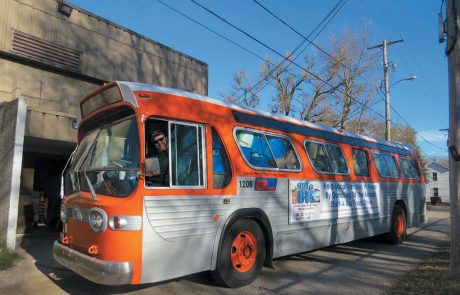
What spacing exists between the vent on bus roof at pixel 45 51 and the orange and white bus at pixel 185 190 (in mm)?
5841

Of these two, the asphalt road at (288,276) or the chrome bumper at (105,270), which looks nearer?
the chrome bumper at (105,270)

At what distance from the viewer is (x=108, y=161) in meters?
5.17

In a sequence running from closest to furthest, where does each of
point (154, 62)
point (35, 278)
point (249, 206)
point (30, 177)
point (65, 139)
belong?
point (249, 206)
point (35, 278)
point (65, 139)
point (30, 177)
point (154, 62)

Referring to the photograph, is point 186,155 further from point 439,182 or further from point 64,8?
point 439,182

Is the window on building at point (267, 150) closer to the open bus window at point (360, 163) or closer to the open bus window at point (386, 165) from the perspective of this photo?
the open bus window at point (360, 163)

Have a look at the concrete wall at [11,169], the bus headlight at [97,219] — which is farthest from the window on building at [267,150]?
the concrete wall at [11,169]

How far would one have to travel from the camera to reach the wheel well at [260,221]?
574 centimetres

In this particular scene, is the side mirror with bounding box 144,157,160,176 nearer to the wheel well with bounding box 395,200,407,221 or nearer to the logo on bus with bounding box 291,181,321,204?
the logo on bus with bounding box 291,181,321,204

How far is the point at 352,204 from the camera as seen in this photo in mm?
8578

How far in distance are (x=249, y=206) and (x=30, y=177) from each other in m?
8.68

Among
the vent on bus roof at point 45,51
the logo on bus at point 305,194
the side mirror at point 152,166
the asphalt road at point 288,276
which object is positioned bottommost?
the asphalt road at point 288,276

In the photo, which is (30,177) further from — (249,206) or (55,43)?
(249,206)

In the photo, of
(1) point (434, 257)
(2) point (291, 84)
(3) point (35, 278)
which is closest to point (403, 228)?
(1) point (434, 257)

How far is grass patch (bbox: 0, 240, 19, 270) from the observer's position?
23.4 ft
